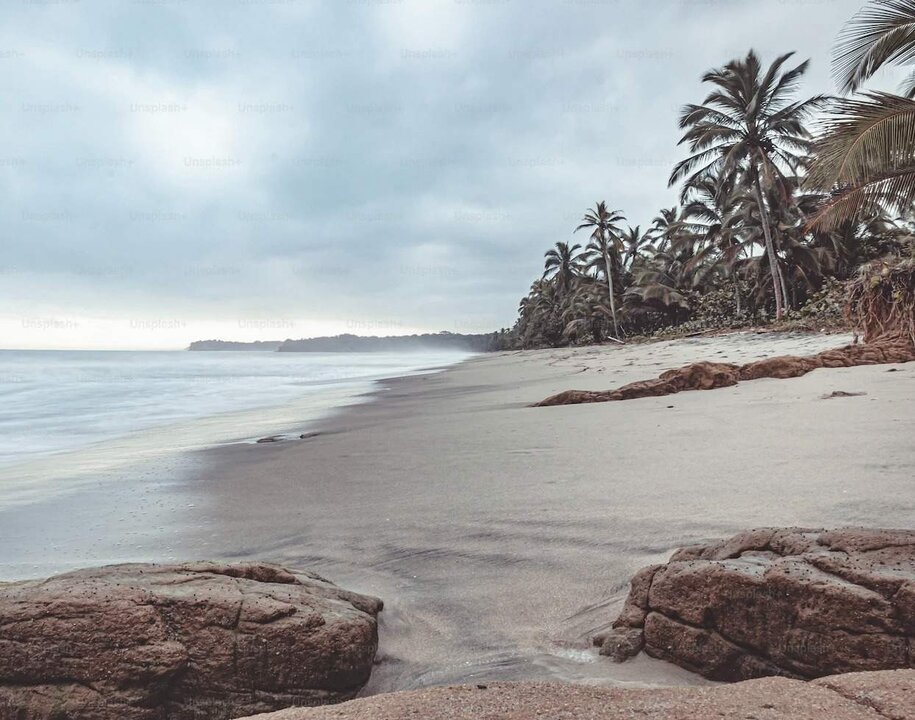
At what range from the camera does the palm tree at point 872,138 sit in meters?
7.05

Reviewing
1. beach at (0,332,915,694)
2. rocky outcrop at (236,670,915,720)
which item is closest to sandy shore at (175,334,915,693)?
beach at (0,332,915,694)

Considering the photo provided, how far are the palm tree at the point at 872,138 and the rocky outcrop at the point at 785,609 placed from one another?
25.0ft

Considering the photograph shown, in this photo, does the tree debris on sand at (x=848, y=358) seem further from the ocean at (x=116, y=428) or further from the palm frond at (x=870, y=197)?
the ocean at (x=116, y=428)

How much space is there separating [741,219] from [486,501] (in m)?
28.9

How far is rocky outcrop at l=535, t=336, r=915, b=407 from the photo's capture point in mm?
7121

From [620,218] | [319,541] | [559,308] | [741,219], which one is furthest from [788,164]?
[559,308]

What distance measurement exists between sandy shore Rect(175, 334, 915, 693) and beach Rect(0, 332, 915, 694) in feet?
0.04

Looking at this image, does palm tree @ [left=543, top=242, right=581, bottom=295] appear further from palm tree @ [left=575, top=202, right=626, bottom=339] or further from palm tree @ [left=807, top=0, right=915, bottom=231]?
palm tree @ [left=807, top=0, right=915, bottom=231]

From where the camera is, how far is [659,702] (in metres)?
1.19

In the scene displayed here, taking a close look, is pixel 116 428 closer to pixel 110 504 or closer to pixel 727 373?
pixel 110 504

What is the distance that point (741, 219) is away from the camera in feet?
89.4

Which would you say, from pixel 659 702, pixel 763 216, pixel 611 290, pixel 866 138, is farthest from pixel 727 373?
pixel 611 290

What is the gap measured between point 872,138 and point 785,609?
8127 millimetres

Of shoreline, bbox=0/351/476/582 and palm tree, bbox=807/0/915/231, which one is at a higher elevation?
palm tree, bbox=807/0/915/231
